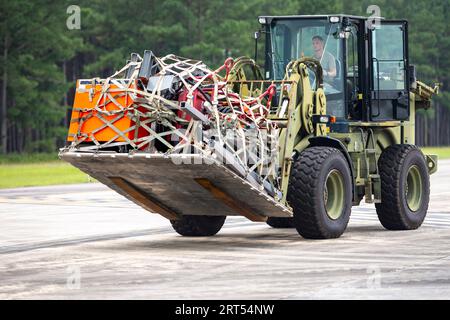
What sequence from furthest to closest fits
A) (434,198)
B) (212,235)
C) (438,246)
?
1. (434,198)
2. (212,235)
3. (438,246)

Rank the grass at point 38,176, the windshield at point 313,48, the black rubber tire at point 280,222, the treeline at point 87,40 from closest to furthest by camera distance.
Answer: the windshield at point 313,48, the black rubber tire at point 280,222, the grass at point 38,176, the treeline at point 87,40

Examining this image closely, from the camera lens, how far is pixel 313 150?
651 inches

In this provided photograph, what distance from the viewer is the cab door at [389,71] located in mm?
18812

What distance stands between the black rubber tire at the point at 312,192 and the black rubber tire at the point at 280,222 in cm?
210

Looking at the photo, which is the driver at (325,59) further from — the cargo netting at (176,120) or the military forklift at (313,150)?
the cargo netting at (176,120)

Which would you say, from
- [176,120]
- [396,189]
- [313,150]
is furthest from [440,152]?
[176,120]

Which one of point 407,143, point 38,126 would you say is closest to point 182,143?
point 407,143

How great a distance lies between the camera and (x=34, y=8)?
63688 millimetres

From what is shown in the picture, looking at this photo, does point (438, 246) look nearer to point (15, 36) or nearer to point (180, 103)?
point (180, 103)

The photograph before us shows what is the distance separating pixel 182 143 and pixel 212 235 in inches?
129

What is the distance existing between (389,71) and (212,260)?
6.03 m

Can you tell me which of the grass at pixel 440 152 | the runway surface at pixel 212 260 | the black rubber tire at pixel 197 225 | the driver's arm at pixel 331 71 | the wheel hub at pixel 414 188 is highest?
the driver's arm at pixel 331 71

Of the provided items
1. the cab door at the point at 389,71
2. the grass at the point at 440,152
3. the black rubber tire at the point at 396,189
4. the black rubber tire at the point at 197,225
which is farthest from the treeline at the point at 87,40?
the black rubber tire at the point at 197,225

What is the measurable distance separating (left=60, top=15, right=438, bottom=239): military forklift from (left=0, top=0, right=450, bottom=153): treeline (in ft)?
134
